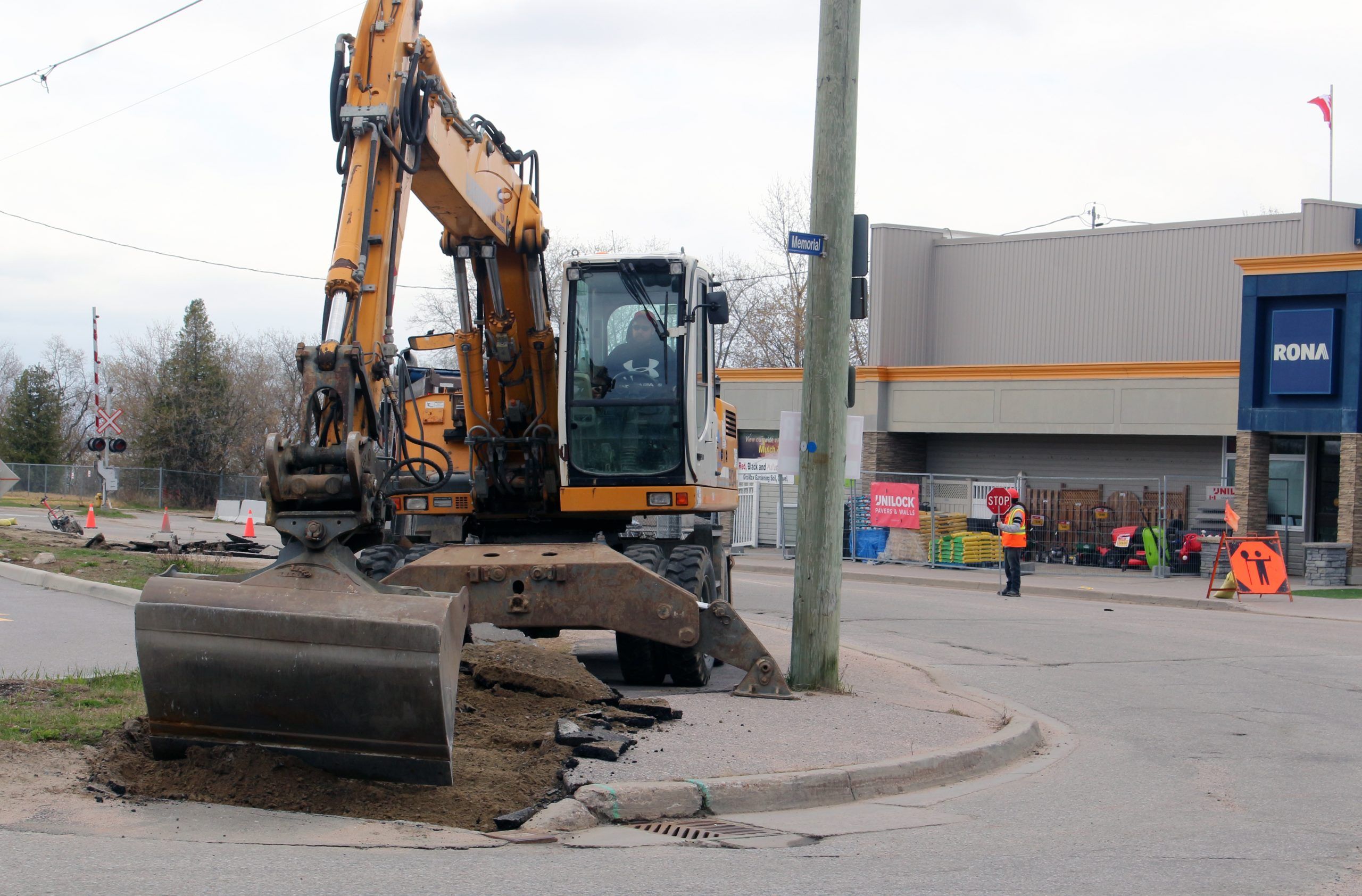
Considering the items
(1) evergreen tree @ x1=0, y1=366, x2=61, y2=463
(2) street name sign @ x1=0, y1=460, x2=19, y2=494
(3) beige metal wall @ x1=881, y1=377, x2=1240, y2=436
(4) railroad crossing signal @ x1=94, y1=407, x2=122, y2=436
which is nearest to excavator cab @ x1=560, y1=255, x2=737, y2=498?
(2) street name sign @ x1=0, y1=460, x2=19, y2=494

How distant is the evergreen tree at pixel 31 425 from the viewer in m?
58.4

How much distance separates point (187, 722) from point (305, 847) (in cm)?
122

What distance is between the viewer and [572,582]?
924 centimetres

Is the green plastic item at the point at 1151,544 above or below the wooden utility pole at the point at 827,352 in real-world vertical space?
below

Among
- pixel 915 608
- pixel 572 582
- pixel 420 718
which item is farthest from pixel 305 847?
pixel 915 608

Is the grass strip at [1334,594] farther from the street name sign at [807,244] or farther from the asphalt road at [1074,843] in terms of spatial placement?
the street name sign at [807,244]

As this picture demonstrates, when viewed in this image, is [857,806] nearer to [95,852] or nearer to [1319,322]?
[95,852]

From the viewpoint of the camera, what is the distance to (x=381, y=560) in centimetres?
1063

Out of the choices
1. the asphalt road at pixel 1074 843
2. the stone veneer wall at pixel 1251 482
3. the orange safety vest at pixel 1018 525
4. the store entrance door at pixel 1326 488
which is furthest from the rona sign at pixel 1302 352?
the asphalt road at pixel 1074 843

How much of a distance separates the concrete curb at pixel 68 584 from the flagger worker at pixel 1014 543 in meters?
13.9

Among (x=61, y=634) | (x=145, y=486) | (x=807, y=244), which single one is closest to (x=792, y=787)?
(x=807, y=244)

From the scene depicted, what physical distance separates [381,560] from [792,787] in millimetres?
4714

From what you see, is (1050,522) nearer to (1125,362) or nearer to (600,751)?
(1125,362)

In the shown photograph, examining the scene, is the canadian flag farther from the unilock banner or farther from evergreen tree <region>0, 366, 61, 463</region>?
evergreen tree <region>0, 366, 61, 463</region>
